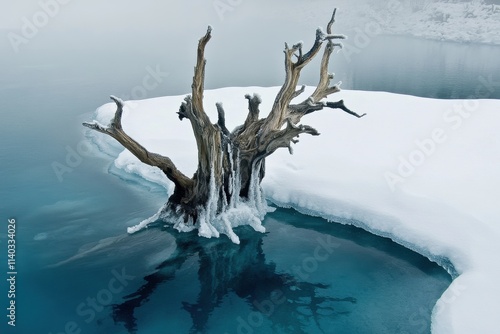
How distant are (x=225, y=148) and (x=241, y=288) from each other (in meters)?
4.11

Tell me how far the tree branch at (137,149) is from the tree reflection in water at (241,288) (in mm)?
1636

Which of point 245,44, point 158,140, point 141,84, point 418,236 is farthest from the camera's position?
point 245,44

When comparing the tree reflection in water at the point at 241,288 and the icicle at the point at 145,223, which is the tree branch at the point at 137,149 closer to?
the icicle at the point at 145,223

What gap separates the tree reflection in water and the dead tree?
989 millimetres

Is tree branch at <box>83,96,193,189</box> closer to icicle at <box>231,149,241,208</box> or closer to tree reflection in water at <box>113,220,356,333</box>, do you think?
icicle at <box>231,149,241,208</box>

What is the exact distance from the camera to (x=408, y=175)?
52.2 ft

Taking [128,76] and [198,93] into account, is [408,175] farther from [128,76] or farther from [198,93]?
[128,76]

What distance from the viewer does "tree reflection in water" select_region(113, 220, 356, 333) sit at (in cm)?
1005

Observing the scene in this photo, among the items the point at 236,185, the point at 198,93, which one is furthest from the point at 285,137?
the point at 198,93

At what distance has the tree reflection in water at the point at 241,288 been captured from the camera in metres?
10.1

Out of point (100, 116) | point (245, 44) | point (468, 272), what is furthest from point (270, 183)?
point (245, 44)

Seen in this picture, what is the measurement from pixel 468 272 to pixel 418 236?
2.08 meters

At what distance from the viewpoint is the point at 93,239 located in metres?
12.9

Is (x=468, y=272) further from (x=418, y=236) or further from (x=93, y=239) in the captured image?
(x=93, y=239)
